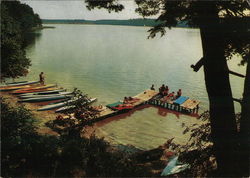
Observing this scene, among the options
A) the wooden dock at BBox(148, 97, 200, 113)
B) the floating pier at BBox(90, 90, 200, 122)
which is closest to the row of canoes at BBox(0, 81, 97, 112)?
the floating pier at BBox(90, 90, 200, 122)

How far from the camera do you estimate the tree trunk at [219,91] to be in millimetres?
7520

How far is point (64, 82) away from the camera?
35.2 meters

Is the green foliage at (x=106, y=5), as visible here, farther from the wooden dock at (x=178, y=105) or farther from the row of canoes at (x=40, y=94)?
the wooden dock at (x=178, y=105)

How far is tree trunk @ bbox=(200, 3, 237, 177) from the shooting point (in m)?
7.52

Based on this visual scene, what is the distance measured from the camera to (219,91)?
7.70 metres

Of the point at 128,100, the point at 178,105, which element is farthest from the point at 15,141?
the point at 178,105

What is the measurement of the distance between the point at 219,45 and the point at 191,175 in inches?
211

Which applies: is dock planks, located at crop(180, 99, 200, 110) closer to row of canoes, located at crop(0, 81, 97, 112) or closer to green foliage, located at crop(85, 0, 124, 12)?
row of canoes, located at crop(0, 81, 97, 112)

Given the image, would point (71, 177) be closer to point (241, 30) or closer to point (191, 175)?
point (191, 175)

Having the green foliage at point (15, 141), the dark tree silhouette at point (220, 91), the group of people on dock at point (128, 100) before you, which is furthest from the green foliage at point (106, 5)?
the group of people on dock at point (128, 100)

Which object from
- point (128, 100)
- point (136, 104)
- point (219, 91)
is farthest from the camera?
point (128, 100)

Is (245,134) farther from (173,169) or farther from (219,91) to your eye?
(173,169)

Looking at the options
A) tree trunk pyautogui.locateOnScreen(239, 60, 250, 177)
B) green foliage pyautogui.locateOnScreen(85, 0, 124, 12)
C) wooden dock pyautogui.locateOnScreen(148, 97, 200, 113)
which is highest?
green foliage pyautogui.locateOnScreen(85, 0, 124, 12)

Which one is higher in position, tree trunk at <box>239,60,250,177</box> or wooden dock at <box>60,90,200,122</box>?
tree trunk at <box>239,60,250,177</box>
